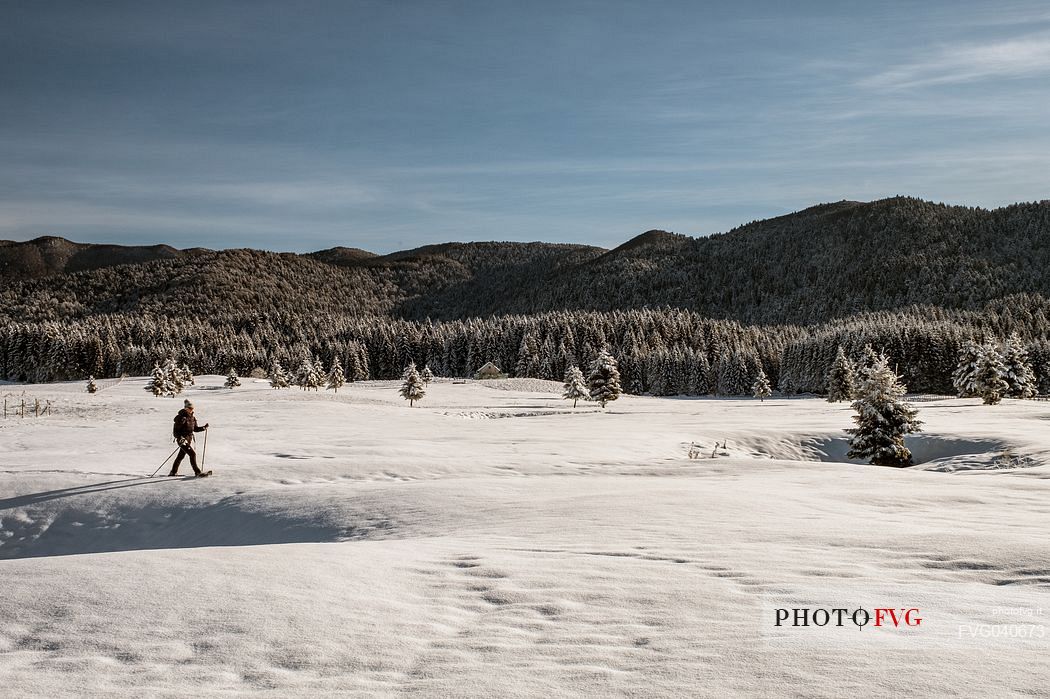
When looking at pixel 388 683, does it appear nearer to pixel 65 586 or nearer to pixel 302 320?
pixel 65 586

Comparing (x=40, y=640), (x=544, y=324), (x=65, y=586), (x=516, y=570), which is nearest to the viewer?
(x=40, y=640)

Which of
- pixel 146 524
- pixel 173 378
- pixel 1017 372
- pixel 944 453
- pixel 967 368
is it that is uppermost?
pixel 967 368

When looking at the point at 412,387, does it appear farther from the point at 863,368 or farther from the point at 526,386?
the point at 863,368

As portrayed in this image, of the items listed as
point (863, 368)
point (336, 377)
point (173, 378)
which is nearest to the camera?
point (863, 368)

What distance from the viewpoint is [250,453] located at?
21625mm

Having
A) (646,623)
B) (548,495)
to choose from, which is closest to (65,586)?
(646,623)

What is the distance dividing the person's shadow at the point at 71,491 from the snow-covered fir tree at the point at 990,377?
58.2 m

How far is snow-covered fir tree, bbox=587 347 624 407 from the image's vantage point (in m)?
59.8

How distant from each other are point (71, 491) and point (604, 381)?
47.5 m

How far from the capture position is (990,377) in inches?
2186

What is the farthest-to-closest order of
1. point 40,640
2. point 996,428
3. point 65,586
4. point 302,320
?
point 302,320 < point 996,428 < point 65,586 < point 40,640

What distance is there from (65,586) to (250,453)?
15.4m

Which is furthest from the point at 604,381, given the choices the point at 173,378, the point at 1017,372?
the point at 1017,372

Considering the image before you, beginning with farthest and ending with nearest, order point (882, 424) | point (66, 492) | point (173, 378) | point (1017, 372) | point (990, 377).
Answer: point (1017, 372) < point (173, 378) < point (990, 377) < point (882, 424) < point (66, 492)
